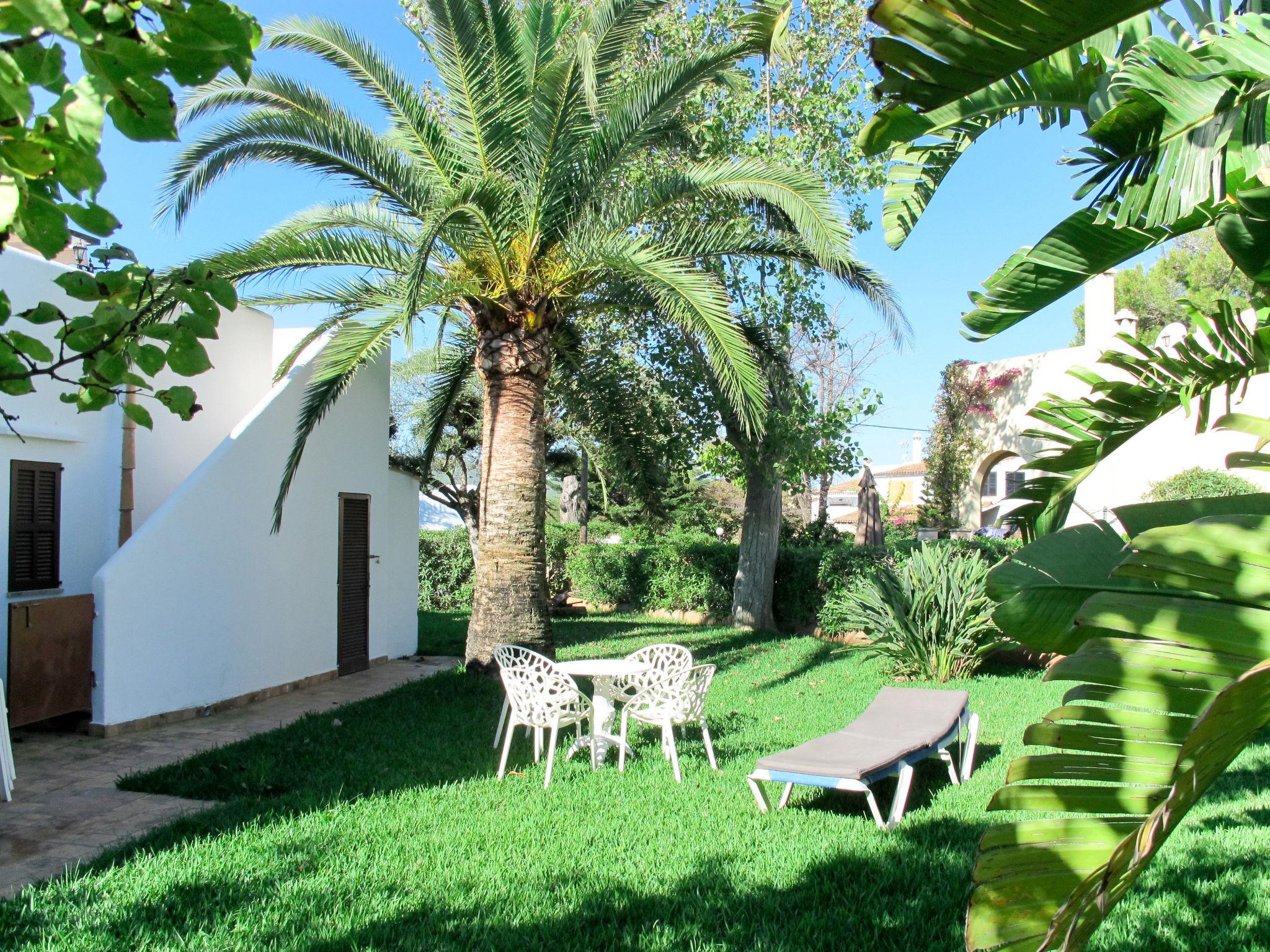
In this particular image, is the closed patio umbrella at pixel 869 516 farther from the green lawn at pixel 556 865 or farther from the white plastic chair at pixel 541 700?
the white plastic chair at pixel 541 700

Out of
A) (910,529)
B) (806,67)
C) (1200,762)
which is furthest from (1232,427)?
(910,529)

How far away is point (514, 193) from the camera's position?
9.24m

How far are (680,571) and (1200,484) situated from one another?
10225 millimetres

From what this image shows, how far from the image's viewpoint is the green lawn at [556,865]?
13.9 ft

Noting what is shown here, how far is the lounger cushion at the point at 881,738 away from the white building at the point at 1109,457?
9.39 metres

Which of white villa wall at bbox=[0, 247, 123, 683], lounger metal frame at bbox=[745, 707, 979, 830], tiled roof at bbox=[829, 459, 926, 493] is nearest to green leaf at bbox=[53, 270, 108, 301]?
lounger metal frame at bbox=[745, 707, 979, 830]

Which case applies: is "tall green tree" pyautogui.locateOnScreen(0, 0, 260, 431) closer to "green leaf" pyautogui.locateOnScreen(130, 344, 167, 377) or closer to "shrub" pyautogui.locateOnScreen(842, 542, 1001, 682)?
"green leaf" pyautogui.locateOnScreen(130, 344, 167, 377)

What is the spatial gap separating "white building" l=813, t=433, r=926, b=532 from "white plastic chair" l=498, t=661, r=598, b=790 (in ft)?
103

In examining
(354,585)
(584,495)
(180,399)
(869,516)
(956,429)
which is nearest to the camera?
(180,399)

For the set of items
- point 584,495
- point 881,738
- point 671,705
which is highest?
point 584,495

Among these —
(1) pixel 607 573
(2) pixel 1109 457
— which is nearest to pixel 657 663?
(2) pixel 1109 457

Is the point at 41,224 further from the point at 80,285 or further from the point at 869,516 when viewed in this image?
the point at 869,516

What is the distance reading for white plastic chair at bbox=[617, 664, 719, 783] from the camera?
7.47m

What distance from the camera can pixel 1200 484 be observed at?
56.4 ft
